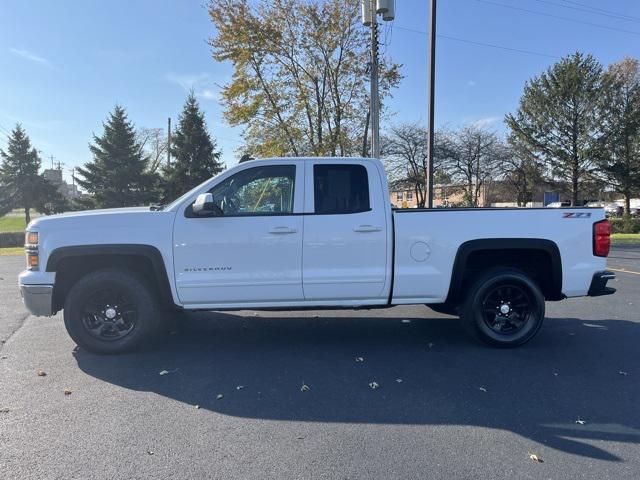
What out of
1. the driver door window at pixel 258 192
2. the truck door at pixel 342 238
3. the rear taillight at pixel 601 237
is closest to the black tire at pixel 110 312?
the driver door window at pixel 258 192

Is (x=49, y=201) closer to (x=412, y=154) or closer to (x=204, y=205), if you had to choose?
(x=412, y=154)

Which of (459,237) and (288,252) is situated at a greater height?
(459,237)

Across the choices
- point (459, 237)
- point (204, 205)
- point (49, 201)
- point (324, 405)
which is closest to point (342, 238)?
point (459, 237)

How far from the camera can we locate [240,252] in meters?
4.62

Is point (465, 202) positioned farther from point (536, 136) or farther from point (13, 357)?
point (13, 357)

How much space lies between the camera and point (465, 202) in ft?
130

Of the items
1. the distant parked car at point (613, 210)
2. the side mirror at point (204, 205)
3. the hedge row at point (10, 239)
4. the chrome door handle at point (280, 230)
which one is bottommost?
the hedge row at point (10, 239)

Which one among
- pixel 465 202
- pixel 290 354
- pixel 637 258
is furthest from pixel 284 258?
pixel 465 202

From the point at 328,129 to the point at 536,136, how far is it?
20125 mm

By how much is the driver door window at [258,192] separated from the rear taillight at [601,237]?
3246 millimetres

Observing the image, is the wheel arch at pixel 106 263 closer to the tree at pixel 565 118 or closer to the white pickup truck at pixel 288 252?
the white pickup truck at pixel 288 252

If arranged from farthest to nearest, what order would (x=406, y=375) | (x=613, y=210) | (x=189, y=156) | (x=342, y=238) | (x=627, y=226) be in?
(x=613, y=210), (x=189, y=156), (x=627, y=226), (x=342, y=238), (x=406, y=375)

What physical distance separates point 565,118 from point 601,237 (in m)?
32.3

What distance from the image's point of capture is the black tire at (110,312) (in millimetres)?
4652
